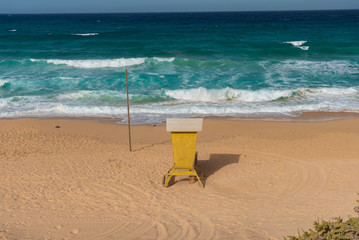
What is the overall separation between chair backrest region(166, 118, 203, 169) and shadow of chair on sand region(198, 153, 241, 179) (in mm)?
1143

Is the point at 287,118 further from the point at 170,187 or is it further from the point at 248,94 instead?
the point at 170,187

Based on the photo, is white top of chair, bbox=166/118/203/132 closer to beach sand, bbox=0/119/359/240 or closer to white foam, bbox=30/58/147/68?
beach sand, bbox=0/119/359/240

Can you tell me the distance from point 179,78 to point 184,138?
15397 millimetres

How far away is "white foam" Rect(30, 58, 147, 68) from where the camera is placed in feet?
93.1

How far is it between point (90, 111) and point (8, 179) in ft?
26.4

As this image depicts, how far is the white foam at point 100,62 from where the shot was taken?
28370mm

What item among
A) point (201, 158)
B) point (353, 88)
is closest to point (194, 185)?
point (201, 158)

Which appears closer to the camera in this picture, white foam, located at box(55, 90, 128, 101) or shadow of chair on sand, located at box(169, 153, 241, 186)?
shadow of chair on sand, located at box(169, 153, 241, 186)

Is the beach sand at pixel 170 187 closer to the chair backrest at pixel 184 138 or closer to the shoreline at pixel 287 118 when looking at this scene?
the chair backrest at pixel 184 138

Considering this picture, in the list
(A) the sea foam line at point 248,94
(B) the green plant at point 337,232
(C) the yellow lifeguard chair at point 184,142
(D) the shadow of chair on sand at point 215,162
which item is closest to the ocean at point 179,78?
(A) the sea foam line at point 248,94

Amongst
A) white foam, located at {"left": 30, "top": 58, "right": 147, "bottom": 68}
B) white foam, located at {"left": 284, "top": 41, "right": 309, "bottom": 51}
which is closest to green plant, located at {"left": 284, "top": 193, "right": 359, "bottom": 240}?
white foam, located at {"left": 30, "top": 58, "right": 147, "bottom": 68}

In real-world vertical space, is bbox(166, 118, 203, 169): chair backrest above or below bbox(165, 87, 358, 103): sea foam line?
above

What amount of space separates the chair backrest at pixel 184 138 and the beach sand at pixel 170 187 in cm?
73

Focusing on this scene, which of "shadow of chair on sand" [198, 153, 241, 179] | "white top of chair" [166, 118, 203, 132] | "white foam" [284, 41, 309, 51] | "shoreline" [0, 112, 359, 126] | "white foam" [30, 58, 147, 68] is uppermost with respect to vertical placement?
"white top of chair" [166, 118, 203, 132]
